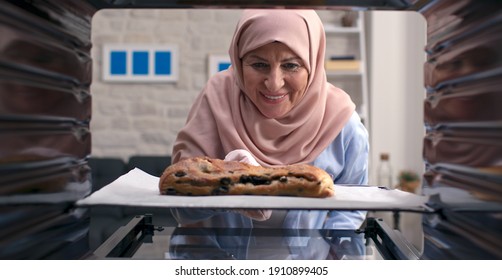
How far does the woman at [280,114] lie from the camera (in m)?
1.22

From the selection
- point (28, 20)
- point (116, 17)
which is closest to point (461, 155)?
point (28, 20)

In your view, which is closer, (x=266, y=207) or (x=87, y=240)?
(x=266, y=207)

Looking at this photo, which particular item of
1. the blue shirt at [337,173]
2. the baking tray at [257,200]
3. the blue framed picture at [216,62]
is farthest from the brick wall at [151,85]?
the baking tray at [257,200]

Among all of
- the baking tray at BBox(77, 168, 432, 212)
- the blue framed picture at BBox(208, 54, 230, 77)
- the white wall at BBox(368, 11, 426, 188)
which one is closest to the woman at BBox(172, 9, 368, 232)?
the baking tray at BBox(77, 168, 432, 212)

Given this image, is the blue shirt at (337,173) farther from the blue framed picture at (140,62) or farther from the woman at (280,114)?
the blue framed picture at (140,62)

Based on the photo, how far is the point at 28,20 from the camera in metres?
0.67

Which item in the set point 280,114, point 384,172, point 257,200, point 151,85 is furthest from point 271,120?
point 384,172

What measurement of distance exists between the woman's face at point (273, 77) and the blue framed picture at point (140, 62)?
247cm

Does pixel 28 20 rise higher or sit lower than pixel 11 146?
higher

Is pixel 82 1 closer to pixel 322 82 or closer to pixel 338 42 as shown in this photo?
pixel 322 82

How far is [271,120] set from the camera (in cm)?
132

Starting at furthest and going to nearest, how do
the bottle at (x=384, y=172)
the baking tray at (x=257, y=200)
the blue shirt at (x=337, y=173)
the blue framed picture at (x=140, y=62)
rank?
the bottle at (x=384, y=172) < the blue framed picture at (x=140, y=62) < the blue shirt at (x=337, y=173) < the baking tray at (x=257, y=200)

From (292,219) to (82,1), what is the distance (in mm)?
721

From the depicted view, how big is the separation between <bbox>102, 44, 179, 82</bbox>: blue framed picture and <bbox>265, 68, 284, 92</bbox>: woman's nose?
8.43 feet
